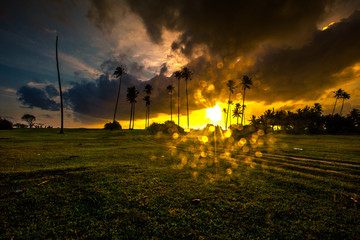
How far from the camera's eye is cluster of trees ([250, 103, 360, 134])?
5569cm

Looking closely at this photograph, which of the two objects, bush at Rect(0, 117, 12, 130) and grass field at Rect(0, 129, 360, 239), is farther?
bush at Rect(0, 117, 12, 130)

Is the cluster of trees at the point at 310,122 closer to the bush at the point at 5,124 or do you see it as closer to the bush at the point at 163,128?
the bush at the point at 163,128

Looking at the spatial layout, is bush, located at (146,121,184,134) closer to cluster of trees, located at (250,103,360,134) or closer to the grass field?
cluster of trees, located at (250,103,360,134)

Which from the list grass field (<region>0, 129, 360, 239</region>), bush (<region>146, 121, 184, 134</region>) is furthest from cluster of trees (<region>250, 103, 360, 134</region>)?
grass field (<region>0, 129, 360, 239</region>)

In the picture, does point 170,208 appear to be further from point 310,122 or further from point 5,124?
point 310,122

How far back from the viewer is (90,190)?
3.96 metres

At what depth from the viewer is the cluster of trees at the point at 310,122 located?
55694 millimetres

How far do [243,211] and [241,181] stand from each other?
2243 millimetres

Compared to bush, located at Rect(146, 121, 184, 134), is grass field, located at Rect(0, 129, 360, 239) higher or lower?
lower

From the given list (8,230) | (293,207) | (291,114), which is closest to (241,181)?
(293,207)

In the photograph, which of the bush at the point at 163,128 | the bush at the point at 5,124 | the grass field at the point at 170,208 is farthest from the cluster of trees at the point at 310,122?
the bush at the point at 5,124

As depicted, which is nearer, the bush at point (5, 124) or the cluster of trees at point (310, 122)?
the bush at point (5, 124)

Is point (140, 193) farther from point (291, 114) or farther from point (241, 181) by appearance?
point (291, 114)

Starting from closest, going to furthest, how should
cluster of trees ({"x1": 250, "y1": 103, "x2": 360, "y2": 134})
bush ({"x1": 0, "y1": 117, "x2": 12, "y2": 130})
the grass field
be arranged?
the grass field → bush ({"x1": 0, "y1": 117, "x2": 12, "y2": 130}) → cluster of trees ({"x1": 250, "y1": 103, "x2": 360, "y2": 134})
